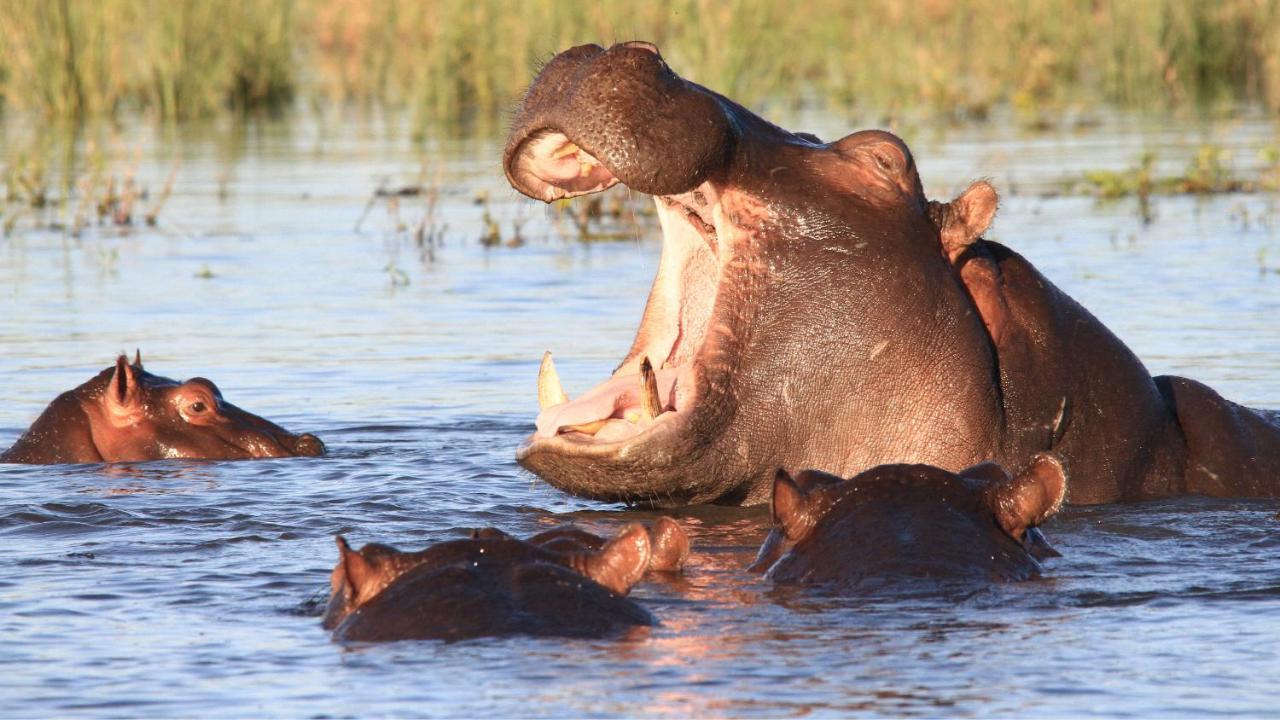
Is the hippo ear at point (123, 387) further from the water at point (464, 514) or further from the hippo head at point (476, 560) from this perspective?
the hippo head at point (476, 560)

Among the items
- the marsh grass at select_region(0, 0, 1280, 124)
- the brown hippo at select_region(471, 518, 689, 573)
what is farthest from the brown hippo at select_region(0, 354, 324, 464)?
the marsh grass at select_region(0, 0, 1280, 124)

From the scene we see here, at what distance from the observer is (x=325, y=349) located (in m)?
9.40

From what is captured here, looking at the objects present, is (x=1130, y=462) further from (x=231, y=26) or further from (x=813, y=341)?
(x=231, y=26)

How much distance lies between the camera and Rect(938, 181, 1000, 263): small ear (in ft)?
18.3

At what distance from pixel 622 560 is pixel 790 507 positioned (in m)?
0.59

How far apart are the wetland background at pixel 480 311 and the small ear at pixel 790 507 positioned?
19cm

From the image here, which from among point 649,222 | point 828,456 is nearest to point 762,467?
point 828,456

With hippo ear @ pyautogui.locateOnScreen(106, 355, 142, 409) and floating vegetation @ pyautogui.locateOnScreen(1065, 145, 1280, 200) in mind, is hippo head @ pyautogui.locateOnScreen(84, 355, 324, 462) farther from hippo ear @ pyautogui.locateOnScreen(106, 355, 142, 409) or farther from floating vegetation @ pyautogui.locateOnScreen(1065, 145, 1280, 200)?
floating vegetation @ pyautogui.locateOnScreen(1065, 145, 1280, 200)

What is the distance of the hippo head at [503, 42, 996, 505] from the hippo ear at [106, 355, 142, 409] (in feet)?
5.78

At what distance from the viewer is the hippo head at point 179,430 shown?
7082mm

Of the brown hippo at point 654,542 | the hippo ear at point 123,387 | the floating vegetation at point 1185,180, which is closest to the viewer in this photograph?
the brown hippo at point 654,542

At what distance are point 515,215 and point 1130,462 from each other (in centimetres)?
835

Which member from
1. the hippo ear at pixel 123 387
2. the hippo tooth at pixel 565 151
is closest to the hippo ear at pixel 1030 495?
the hippo tooth at pixel 565 151

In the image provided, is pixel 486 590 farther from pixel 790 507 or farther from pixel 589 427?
pixel 589 427
